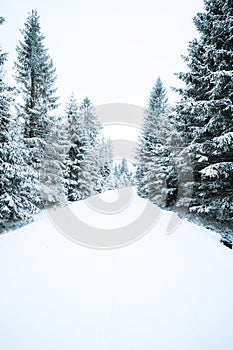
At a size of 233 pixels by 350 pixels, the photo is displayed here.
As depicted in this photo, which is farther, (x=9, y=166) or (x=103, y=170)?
(x=103, y=170)

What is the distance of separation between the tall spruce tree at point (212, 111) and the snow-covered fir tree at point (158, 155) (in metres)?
2.96

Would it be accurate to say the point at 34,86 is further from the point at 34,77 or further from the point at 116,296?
the point at 116,296

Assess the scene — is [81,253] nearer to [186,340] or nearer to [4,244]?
[4,244]

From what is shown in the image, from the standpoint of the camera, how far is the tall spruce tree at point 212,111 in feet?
22.0

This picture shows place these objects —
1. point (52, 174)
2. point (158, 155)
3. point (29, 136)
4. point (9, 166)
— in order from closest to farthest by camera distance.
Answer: point (9, 166) → point (29, 136) → point (52, 174) → point (158, 155)

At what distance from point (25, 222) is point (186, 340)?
825 centimetres

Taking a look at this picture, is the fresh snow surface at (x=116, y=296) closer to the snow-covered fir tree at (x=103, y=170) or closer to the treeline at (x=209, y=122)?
the treeline at (x=209, y=122)

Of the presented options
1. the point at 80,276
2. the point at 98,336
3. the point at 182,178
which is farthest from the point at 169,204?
the point at 98,336

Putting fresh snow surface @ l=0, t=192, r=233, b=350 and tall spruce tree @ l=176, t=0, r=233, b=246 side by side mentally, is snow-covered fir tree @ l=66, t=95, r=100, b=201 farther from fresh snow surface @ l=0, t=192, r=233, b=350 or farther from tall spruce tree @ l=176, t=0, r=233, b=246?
fresh snow surface @ l=0, t=192, r=233, b=350

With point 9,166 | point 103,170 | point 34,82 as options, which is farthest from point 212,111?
point 103,170

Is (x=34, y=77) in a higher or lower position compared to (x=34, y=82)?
higher

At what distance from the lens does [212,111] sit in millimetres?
6789

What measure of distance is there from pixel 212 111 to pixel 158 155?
26.9 ft

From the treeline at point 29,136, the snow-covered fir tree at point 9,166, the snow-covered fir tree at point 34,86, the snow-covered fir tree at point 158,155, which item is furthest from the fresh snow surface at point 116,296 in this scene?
the snow-covered fir tree at point 158,155
